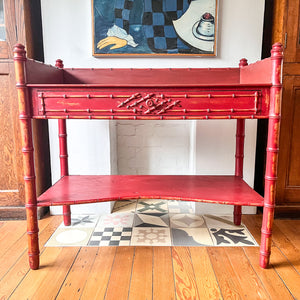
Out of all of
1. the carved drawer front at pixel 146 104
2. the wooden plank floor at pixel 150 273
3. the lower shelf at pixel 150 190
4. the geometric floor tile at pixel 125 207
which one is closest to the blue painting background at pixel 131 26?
the carved drawer front at pixel 146 104

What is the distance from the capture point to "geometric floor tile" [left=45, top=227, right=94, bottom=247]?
1.93 meters

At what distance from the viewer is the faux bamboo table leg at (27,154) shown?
1.51 metres

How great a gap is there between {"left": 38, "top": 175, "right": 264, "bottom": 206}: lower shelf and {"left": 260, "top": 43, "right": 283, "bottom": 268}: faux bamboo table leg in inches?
3.2

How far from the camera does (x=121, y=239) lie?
6.48 ft

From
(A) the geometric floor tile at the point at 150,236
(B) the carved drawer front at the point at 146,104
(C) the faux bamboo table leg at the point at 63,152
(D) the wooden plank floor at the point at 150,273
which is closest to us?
(D) the wooden plank floor at the point at 150,273

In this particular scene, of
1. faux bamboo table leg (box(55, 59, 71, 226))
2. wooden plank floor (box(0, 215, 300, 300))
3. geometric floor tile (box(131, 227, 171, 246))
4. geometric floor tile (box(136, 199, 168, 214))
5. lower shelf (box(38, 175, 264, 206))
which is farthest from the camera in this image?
geometric floor tile (box(136, 199, 168, 214))

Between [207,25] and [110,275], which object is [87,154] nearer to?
[110,275]

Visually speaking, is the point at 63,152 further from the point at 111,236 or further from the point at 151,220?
the point at 151,220

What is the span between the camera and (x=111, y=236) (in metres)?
2.02

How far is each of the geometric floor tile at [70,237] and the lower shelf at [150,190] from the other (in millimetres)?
354

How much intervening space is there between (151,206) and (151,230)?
1.57 feet

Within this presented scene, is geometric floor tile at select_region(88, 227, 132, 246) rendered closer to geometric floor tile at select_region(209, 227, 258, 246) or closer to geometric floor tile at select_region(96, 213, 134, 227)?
geometric floor tile at select_region(96, 213, 134, 227)

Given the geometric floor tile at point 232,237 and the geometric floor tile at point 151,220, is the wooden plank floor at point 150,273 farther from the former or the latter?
the geometric floor tile at point 151,220

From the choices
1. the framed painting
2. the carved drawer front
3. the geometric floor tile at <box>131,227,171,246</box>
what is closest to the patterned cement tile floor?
the geometric floor tile at <box>131,227,171,246</box>
